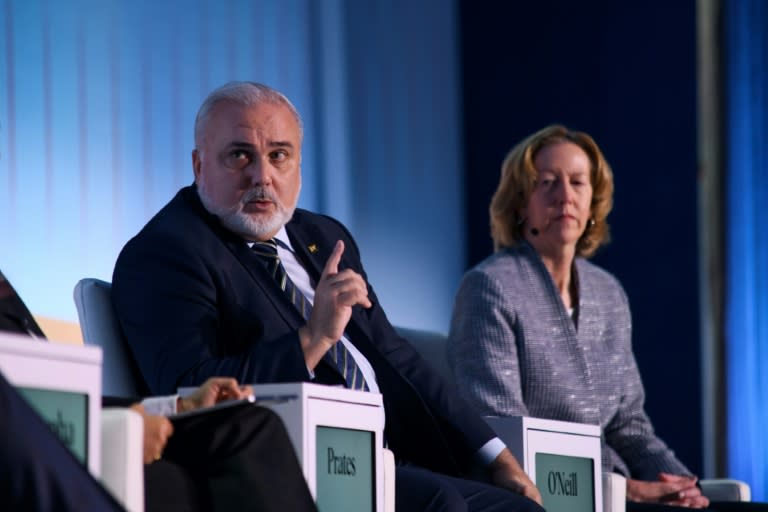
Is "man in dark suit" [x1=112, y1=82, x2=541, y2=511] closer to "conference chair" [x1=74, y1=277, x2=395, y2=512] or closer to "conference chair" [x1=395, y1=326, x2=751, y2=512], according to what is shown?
"conference chair" [x1=74, y1=277, x2=395, y2=512]

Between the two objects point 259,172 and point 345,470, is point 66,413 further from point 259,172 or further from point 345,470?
point 259,172

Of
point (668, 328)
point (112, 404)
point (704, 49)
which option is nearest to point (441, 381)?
point (112, 404)

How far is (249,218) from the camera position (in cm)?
271

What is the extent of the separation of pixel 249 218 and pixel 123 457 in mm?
1164

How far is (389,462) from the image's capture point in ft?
7.23

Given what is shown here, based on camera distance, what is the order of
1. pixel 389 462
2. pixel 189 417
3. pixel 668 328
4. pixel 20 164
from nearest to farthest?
pixel 189 417, pixel 389 462, pixel 20 164, pixel 668 328

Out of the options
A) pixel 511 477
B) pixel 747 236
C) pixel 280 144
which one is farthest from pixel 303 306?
pixel 747 236

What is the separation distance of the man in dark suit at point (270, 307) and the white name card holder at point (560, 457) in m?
0.05

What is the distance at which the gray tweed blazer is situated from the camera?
10.8 feet

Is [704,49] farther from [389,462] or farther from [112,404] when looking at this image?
[112,404]

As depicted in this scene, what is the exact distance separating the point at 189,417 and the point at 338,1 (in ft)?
12.1

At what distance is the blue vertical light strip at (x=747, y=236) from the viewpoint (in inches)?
200

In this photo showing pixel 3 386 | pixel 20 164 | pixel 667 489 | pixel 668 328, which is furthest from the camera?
pixel 668 328

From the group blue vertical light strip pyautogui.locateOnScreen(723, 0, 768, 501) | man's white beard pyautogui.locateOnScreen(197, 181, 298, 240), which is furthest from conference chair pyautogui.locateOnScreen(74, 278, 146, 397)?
blue vertical light strip pyautogui.locateOnScreen(723, 0, 768, 501)
